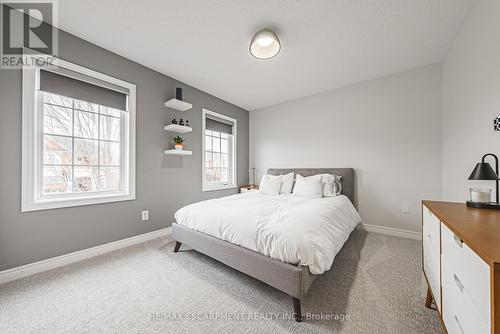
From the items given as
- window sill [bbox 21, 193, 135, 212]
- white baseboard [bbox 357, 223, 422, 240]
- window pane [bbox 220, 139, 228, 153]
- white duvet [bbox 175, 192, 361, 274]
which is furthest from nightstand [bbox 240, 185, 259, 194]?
window sill [bbox 21, 193, 135, 212]

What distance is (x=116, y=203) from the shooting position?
2.42m

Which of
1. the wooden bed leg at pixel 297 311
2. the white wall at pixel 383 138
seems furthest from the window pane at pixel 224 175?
Answer: the wooden bed leg at pixel 297 311

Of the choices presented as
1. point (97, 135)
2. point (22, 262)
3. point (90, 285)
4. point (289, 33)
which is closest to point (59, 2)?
point (97, 135)

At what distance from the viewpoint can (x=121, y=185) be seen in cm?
256

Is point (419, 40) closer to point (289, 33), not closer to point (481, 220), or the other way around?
point (289, 33)

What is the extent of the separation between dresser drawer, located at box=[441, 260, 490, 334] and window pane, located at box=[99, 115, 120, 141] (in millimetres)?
3296

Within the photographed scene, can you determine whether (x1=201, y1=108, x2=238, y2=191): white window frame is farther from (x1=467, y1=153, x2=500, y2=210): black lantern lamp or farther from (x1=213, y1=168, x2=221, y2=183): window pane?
(x1=467, y1=153, x2=500, y2=210): black lantern lamp

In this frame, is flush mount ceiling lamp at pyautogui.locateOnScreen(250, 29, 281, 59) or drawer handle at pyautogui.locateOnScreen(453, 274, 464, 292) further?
flush mount ceiling lamp at pyautogui.locateOnScreen(250, 29, 281, 59)

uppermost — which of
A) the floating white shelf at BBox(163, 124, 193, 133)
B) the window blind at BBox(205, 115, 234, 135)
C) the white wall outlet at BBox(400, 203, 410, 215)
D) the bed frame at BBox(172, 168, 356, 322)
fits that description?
the window blind at BBox(205, 115, 234, 135)

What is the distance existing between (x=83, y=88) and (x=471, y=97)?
160 inches

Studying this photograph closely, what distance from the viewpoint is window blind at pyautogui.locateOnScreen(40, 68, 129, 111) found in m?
1.97

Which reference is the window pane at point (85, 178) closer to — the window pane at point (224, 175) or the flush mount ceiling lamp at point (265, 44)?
the window pane at point (224, 175)

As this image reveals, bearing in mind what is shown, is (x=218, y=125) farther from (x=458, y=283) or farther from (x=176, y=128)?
(x=458, y=283)

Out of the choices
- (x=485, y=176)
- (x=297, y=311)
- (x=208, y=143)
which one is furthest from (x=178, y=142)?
(x=485, y=176)
